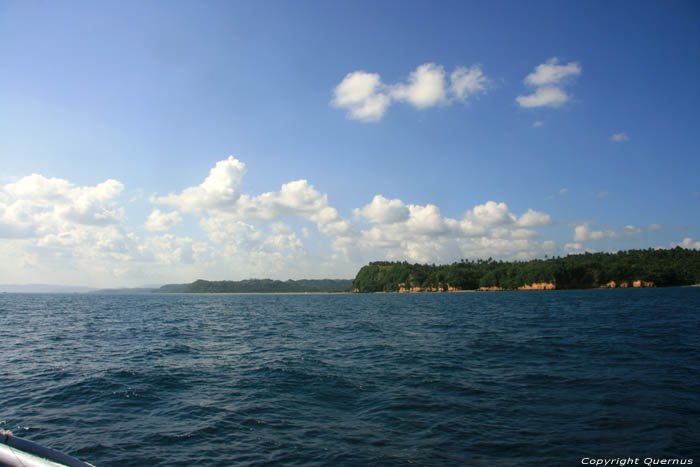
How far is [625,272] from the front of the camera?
19662cm

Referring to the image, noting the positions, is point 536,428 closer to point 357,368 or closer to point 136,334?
point 357,368

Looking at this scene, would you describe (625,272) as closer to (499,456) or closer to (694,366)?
(694,366)

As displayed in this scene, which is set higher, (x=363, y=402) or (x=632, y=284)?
(x=363, y=402)

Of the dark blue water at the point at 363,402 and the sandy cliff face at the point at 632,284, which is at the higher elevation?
the dark blue water at the point at 363,402

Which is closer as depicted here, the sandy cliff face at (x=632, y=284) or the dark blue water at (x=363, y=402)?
the dark blue water at (x=363, y=402)

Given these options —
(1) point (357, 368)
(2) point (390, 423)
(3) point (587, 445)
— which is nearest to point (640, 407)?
(3) point (587, 445)

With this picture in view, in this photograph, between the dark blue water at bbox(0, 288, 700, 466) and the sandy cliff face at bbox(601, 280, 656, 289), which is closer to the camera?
the dark blue water at bbox(0, 288, 700, 466)

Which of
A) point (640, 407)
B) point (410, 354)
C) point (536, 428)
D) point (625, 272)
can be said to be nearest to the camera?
point (536, 428)

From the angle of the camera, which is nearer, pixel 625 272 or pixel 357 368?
pixel 357 368

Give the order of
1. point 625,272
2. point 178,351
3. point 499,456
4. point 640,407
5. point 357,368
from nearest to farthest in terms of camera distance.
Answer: point 499,456 < point 640,407 < point 357,368 < point 178,351 < point 625,272

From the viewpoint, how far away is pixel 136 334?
38.1 metres

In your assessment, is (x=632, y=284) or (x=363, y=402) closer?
(x=363, y=402)

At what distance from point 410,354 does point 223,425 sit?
15291 mm

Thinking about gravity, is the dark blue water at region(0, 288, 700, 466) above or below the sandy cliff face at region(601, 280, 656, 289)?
above
